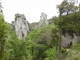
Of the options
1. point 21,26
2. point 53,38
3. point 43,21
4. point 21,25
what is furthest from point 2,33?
point 21,26

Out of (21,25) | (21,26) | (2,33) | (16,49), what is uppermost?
(21,25)

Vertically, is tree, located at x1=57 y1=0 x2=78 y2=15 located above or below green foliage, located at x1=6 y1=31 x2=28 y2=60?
above

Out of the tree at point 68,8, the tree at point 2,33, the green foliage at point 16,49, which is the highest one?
the tree at point 68,8

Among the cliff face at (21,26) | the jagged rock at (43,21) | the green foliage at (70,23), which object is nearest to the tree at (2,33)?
the green foliage at (70,23)

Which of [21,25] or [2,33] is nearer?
[2,33]

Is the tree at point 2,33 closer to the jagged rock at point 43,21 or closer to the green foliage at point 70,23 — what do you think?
the green foliage at point 70,23

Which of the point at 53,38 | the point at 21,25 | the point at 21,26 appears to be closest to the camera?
the point at 53,38

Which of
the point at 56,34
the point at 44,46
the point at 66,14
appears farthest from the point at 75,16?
the point at 44,46

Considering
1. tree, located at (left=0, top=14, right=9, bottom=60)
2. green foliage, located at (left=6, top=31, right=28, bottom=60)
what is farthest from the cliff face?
tree, located at (left=0, top=14, right=9, bottom=60)

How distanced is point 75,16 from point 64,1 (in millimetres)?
2242

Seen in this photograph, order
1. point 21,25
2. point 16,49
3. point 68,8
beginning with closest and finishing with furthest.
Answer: point 68,8, point 16,49, point 21,25

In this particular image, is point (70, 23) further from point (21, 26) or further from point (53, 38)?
point (21, 26)

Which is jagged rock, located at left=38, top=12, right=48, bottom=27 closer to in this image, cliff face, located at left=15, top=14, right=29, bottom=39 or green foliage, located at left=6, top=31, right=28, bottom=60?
cliff face, located at left=15, top=14, right=29, bottom=39

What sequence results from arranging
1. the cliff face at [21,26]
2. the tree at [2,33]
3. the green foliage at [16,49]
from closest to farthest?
the tree at [2,33] → the green foliage at [16,49] → the cliff face at [21,26]
